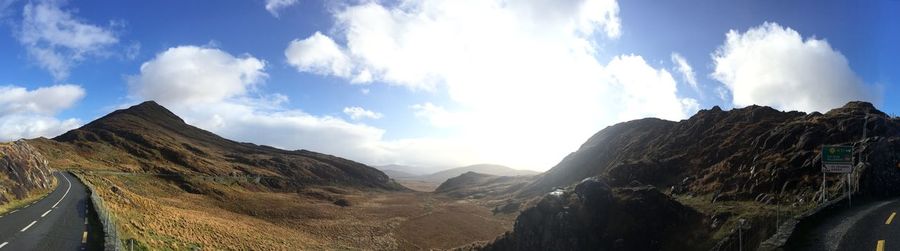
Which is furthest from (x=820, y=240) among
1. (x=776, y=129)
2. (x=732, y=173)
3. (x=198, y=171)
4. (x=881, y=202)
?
(x=198, y=171)

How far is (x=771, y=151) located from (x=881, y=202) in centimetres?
2173

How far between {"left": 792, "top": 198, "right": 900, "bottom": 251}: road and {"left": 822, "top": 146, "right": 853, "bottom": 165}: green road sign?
5179mm

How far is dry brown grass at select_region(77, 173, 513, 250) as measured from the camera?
33031mm

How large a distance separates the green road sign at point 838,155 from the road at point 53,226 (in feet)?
138

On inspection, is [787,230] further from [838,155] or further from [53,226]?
[53,226]

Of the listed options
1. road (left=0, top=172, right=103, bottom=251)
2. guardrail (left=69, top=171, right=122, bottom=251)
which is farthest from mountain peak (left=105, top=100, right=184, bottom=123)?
guardrail (left=69, top=171, right=122, bottom=251)

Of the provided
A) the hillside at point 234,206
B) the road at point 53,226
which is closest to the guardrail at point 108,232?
the road at point 53,226

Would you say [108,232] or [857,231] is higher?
[857,231]

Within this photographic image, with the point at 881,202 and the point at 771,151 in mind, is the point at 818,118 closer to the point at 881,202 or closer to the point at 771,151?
the point at 771,151

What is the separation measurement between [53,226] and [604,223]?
3588cm

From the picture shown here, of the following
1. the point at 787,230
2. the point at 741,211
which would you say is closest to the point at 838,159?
the point at 741,211

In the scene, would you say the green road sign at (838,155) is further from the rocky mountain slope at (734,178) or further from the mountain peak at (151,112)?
the mountain peak at (151,112)

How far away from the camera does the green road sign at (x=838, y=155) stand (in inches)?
1138

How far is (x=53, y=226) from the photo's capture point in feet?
81.9
